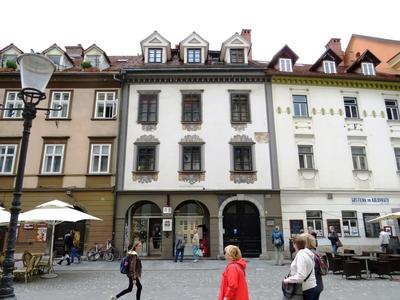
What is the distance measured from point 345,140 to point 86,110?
17125mm

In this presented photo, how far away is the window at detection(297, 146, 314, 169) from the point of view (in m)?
21.4

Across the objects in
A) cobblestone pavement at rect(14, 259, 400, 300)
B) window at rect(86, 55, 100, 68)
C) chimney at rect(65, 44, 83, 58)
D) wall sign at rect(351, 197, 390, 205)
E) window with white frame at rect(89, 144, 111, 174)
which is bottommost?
cobblestone pavement at rect(14, 259, 400, 300)

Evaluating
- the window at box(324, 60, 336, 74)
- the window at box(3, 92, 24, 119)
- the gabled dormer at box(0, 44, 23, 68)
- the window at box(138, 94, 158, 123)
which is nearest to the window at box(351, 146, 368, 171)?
the window at box(324, 60, 336, 74)

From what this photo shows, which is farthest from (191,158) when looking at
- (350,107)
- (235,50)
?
(350,107)

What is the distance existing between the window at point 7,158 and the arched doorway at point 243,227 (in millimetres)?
13697

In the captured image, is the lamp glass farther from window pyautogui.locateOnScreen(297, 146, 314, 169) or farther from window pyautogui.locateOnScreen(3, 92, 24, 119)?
window pyautogui.locateOnScreen(3, 92, 24, 119)

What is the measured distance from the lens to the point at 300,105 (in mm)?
22641

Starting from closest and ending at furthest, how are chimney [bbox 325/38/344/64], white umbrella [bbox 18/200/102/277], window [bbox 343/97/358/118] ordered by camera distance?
white umbrella [bbox 18/200/102/277] < window [bbox 343/97/358/118] < chimney [bbox 325/38/344/64]

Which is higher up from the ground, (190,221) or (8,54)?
(8,54)

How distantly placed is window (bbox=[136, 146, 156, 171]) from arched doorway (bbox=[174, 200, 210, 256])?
10.3 ft

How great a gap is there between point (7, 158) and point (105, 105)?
22.7ft

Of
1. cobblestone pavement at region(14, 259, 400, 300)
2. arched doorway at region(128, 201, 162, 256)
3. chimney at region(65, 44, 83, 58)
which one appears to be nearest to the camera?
cobblestone pavement at region(14, 259, 400, 300)

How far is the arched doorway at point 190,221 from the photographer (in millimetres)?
20469

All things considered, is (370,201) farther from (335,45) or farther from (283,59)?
(335,45)
